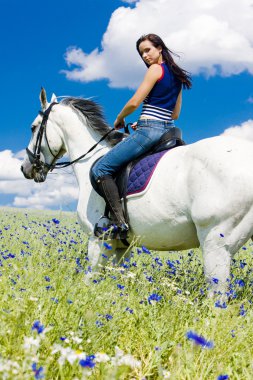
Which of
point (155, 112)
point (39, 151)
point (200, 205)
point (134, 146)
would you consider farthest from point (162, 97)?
point (39, 151)

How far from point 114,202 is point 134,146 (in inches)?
28.1

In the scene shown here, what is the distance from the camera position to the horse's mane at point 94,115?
600 cm

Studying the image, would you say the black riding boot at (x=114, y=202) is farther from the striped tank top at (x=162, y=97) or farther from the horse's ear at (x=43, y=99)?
the horse's ear at (x=43, y=99)

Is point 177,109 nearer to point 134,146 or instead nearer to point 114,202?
point 134,146

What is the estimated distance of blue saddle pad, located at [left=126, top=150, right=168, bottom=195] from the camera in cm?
479

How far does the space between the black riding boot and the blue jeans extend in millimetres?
113

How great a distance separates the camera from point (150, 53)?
5211 millimetres

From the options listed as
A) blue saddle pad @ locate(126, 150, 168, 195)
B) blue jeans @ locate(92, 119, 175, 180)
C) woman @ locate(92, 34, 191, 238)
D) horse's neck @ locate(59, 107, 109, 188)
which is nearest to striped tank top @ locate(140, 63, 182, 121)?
woman @ locate(92, 34, 191, 238)

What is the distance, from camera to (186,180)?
4.38 m

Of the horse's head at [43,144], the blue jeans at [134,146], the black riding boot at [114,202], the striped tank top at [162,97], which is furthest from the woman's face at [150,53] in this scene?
the horse's head at [43,144]

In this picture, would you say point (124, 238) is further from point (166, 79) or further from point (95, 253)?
point (166, 79)

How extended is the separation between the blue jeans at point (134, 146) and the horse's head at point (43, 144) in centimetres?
152

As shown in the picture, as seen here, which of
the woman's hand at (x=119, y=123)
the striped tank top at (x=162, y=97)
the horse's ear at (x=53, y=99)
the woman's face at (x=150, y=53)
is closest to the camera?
the striped tank top at (x=162, y=97)

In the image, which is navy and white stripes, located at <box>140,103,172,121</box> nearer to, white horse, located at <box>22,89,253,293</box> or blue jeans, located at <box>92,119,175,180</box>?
blue jeans, located at <box>92,119,175,180</box>
